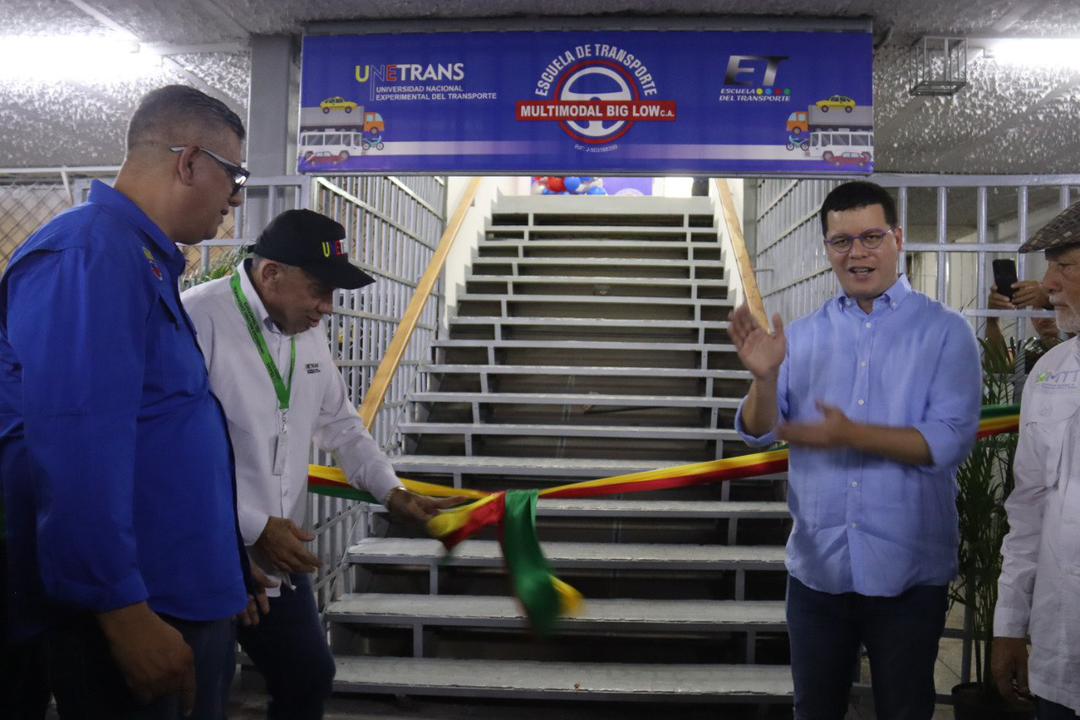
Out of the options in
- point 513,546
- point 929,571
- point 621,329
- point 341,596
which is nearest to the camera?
point 929,571

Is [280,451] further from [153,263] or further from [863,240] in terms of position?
[863,240]

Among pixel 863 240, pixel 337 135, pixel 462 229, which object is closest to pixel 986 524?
pixel 863 240

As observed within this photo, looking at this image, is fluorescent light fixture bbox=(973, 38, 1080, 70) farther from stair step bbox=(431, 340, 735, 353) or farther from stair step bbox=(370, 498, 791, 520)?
stair step bbox=(370, 498, 791, 520)

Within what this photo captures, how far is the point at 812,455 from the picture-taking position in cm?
200

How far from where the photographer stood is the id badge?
82.0 inches

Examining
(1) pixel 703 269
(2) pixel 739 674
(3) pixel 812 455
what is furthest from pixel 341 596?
(1) pixel 703 269

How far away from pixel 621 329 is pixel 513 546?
13.9 ft

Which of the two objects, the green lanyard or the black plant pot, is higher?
the green lanyard

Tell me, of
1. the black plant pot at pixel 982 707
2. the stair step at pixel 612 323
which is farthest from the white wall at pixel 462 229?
the black plant pot at pixel 982 707

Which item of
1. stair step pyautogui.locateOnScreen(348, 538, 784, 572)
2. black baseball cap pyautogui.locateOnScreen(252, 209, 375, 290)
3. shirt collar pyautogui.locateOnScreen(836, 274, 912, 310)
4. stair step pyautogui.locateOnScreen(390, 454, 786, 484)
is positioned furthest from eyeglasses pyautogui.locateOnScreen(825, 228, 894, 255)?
stair step pyautogui.locateOnScreen(390, 454, 786, 484)

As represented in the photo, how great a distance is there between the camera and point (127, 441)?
123 centimetres

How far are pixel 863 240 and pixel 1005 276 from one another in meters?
1.86

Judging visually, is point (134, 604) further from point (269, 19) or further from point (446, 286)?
point (446, 286)

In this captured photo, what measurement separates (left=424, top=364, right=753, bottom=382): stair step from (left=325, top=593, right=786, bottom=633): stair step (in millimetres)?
1865
